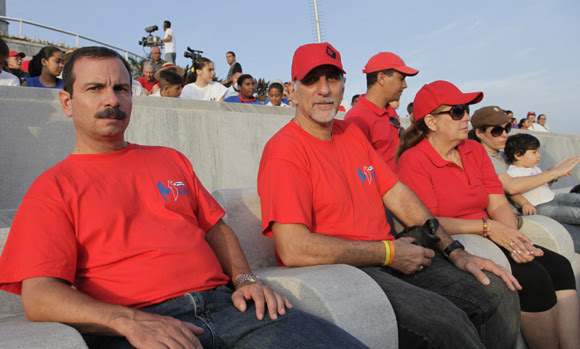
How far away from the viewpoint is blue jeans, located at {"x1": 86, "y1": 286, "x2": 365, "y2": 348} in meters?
1.76

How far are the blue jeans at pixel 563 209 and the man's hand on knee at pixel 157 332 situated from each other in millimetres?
3983

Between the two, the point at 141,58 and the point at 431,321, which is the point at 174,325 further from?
the point at 141,58

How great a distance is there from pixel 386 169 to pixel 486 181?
126 centimetres

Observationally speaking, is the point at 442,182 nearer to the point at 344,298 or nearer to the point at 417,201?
the point at 417,201

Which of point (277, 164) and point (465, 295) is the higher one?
point (277, 164)

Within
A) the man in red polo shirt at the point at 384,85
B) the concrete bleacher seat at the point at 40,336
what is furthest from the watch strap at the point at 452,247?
the concrete bleacher seat at the point at 40,336

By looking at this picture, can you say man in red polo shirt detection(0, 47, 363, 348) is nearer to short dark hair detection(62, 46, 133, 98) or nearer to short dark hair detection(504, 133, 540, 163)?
short dark hair detection(62, 46, 133, 98)

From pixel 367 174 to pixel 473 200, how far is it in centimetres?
112

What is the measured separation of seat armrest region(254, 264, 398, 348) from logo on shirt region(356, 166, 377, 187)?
842 millimetres

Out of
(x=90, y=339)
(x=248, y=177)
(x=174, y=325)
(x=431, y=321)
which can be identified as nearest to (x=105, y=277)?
(x=90, y=339)

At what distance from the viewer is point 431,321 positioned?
214 centimetres

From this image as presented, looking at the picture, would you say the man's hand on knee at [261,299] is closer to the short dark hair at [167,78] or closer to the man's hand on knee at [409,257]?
the man's hand on knee at [409,257]

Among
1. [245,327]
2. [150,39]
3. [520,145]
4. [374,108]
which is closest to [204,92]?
[374,108]

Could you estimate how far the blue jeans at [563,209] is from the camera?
14.4ft
